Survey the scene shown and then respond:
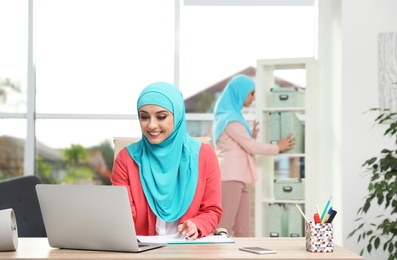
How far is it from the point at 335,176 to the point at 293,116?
1.91 ft

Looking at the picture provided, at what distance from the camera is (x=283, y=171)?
21.9 feet

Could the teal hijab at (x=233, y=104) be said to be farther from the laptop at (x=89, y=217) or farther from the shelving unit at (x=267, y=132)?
the laptop at (x=89, y=217)

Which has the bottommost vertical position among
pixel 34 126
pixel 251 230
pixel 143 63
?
pixel 251 230

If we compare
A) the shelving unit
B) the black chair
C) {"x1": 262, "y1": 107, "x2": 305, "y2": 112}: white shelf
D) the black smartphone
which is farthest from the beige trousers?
the black smartphone

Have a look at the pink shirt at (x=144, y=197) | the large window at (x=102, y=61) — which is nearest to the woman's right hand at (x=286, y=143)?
the large window at (x=102, y=61)

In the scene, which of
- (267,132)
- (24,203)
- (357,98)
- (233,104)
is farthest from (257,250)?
(267,132)

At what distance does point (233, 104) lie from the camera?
21.0 ft

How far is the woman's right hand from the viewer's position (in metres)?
6.29

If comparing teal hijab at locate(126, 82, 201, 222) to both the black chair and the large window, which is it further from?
the large window

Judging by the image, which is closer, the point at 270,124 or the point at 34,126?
the point at 270,124

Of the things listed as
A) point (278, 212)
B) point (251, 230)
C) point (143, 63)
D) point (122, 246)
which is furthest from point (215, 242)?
point (143, 63)

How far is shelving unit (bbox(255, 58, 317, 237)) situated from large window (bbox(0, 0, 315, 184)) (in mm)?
804

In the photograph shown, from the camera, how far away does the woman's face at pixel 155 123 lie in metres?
3.11

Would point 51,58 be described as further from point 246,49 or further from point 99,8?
A: point 246,49
